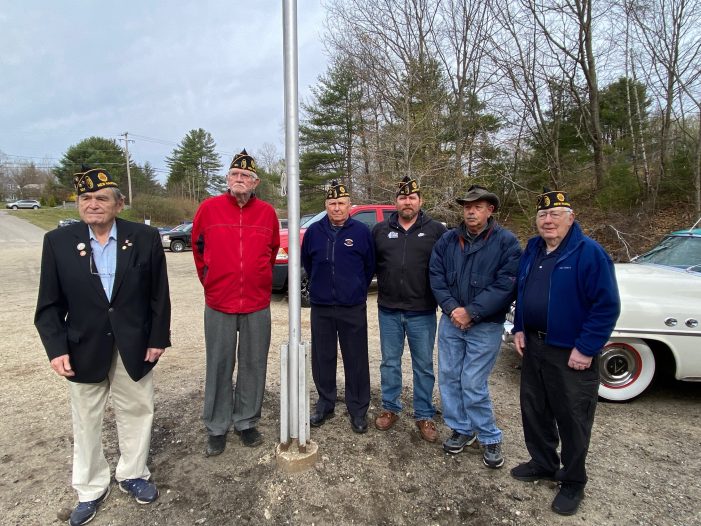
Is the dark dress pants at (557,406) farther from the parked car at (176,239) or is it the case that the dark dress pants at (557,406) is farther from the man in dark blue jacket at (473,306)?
the parked car at (176,239)

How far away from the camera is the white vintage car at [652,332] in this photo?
144 inches

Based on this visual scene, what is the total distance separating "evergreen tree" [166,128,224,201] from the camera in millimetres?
56688

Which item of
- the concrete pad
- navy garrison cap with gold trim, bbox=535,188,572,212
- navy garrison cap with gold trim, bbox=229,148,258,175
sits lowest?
the concrete pad

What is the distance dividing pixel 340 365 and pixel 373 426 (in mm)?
1563

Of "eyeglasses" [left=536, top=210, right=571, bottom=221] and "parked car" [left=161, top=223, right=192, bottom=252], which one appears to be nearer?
"eyeglasses" [left=536, top=210, right=571, bottom=221]

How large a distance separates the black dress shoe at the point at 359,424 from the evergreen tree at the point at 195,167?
57.0m

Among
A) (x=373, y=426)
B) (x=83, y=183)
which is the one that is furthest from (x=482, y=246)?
(x=83, y=183)

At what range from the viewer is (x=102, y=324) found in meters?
2.43

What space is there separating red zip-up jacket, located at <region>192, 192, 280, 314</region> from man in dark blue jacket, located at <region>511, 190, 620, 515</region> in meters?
1.85

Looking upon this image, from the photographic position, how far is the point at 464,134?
61.3ft

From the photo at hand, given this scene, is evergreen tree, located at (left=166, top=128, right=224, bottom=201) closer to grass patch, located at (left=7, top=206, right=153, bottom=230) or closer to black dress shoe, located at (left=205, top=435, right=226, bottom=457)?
grass patch, located at (left=7, top=206, right=153, bottom=230)

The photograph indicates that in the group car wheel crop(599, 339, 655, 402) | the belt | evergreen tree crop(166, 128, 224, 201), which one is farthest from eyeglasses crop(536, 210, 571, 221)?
evergreen tree crop(166, 128, 224, 201)

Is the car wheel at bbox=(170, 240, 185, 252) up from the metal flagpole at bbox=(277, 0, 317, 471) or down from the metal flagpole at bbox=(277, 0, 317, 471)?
down

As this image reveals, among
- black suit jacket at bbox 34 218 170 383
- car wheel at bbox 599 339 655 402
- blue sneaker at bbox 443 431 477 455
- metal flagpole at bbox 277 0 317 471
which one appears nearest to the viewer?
black suit jacket at bbox 34 218 170 383
